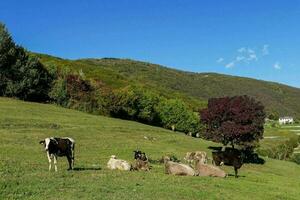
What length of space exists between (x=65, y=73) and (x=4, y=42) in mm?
15899

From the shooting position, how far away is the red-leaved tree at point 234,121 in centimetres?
5700

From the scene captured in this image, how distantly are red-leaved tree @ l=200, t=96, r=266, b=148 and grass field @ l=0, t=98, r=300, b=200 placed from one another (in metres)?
3.63

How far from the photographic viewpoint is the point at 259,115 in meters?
58.6

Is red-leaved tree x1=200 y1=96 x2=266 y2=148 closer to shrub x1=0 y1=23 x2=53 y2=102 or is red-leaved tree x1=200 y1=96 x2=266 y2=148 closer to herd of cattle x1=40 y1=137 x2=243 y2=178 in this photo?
herd of cattle x1=40 y1=137 x2=243 y2=178

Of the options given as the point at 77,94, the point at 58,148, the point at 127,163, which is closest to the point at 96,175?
the point at 58,148

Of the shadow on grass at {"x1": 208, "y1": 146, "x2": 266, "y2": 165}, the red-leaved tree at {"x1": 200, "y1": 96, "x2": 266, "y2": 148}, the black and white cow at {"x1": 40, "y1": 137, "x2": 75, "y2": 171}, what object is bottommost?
the shadow on grass at {"x1": 208, "y1": 146, "x2": 266, "y2": 165}

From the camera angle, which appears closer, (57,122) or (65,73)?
(57,122)

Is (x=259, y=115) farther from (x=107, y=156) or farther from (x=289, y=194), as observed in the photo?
(x=289, y=194)

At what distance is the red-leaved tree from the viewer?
57000 mm

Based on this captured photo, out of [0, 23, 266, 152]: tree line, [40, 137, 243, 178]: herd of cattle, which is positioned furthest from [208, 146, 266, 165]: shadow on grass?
[40, 137, 243, 178]: herd of cattle

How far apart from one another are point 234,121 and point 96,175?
3462 centimetres

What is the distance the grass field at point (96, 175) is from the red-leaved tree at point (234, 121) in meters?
3.63

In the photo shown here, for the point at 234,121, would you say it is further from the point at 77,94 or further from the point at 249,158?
the point at 77,94

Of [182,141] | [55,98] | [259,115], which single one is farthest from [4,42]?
[259,115]
